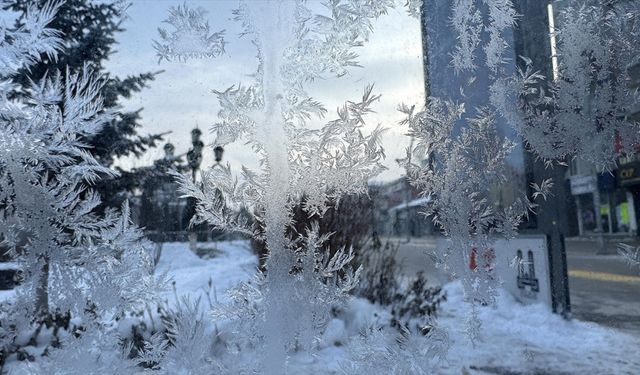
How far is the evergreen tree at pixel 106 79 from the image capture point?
5.26ft

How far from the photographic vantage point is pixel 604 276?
63.7 inches

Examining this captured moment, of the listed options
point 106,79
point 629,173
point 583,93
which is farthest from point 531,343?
point 106,79

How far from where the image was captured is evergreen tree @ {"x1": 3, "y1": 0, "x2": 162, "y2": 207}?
63.2 inches

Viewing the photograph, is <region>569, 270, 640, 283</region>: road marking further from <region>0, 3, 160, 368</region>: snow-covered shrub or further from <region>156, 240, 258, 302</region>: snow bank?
<region>0, 3, 160, 368</region>: snow-covered shrub

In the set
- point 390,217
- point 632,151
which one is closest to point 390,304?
point 390,217

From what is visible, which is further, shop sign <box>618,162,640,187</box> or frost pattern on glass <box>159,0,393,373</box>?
shop sign <box>618,162,640,187</box>

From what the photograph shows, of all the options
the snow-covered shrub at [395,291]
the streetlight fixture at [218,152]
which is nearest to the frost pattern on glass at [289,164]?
the streetlight fixture at [218,152]

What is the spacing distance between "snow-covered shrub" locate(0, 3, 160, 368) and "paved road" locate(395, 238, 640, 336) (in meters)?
0.94

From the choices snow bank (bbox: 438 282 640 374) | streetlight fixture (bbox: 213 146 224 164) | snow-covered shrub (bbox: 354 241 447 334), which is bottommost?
snow bank (bbox: 438 282 640 374)

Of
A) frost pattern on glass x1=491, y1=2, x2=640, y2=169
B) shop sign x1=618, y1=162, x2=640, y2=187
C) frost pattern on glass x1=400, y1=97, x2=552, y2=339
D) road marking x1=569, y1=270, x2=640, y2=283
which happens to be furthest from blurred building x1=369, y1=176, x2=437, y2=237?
shop sign x1=618, y1=162, x2=640, y2=187

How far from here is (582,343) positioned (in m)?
1.67

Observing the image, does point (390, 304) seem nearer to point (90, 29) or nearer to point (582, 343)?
point (582, 343)

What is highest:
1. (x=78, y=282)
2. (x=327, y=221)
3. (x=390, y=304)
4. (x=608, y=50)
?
(x=608, y=50)

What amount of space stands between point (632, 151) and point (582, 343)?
0.70 meters
